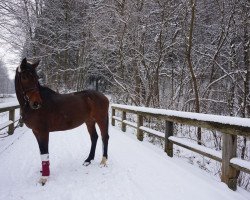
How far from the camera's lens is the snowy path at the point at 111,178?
4.11m

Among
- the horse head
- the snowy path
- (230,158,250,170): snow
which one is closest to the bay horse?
the horse head

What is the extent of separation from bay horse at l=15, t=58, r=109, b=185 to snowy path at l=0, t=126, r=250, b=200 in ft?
1.26

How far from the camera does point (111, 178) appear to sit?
193 inches

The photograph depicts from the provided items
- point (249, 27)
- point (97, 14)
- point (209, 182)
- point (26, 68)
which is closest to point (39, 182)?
point (26, 68)

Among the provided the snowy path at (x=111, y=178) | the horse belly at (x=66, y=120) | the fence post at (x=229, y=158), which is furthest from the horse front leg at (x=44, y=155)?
the fence post at (x=229, y=158)

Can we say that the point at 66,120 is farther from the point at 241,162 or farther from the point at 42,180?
the point at 241,162

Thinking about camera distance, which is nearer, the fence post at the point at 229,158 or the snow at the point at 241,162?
the snow at the point at 241,162

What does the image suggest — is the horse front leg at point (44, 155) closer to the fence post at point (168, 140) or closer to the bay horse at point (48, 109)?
the bay horse at point (48, 109)

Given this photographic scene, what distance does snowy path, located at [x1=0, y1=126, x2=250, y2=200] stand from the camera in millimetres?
4105

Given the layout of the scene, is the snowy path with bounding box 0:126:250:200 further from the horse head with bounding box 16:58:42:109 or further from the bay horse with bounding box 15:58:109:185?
the horse head with bounding box 16:58:42:109

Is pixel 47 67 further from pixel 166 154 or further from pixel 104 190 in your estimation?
pixel 104 190

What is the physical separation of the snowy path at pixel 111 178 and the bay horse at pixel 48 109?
38 centimetres

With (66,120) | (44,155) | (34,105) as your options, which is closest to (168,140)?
(66,120)

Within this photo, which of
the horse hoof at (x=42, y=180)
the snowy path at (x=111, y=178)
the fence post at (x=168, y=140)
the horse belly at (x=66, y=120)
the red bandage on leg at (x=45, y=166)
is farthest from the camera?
the fence post at (x=168, y=140)
